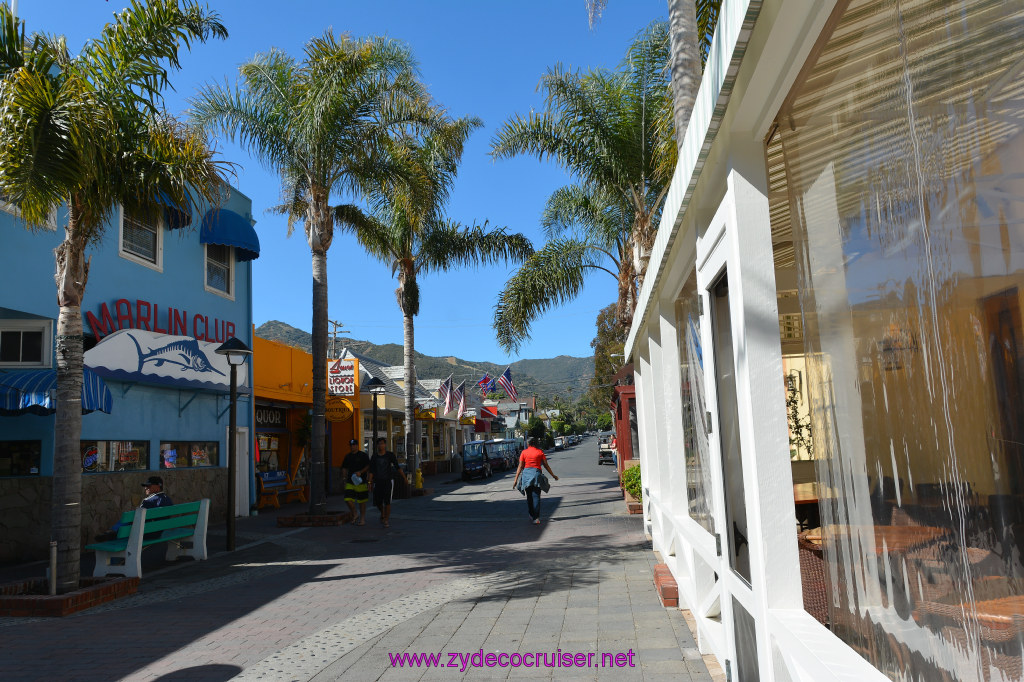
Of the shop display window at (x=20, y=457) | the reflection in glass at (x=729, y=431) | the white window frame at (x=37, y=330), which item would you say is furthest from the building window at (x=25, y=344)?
the reflection in glass at (x=729, y=431)

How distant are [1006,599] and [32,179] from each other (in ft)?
28.0

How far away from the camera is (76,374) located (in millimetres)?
8047

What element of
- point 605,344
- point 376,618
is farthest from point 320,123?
point 605,344

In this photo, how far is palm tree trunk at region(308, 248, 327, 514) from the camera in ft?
49.0

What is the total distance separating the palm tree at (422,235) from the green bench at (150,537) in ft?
28.9

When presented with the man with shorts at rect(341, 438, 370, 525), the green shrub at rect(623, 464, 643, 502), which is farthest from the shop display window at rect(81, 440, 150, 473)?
the green shrub at rect(623, 464, 643, 502)

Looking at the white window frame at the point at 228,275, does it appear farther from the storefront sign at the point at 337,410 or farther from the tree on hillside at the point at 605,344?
the tree on hillside at the point at 605,344

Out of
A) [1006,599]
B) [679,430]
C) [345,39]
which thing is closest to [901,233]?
[1006,599]

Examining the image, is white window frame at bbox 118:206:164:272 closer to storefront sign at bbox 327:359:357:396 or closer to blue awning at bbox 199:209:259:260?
blue awning at bbox 199:209:259:260

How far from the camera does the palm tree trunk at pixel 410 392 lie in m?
22.8

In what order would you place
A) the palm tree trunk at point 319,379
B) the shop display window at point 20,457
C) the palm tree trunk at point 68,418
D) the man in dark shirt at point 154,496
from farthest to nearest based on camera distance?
the palm tree trunk at point 319,379
the shop display window at point 20,457
the man in dark shirt at point 154,496
the palm tree trunk at point 68,418

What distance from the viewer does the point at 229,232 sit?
1620cm

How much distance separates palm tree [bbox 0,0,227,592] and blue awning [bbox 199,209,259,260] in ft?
23.2

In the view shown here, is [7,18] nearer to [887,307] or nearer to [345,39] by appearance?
[345,39]
